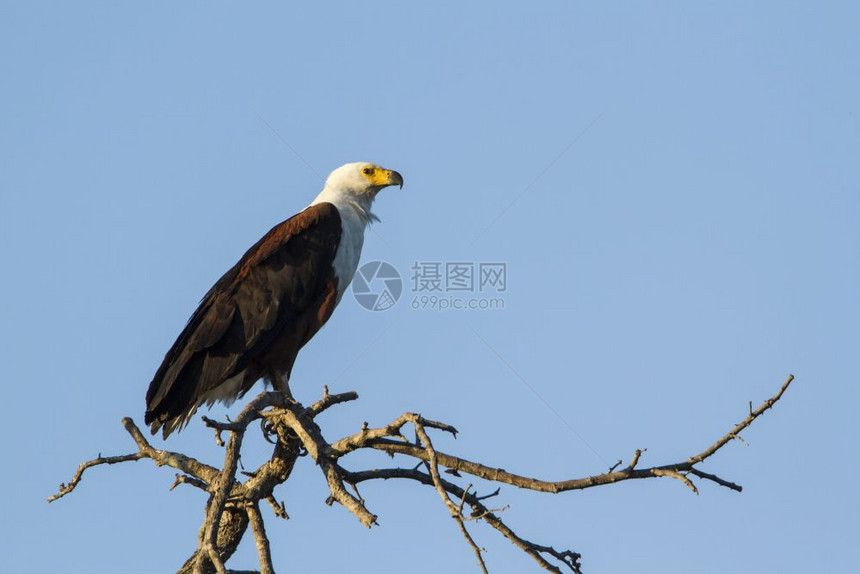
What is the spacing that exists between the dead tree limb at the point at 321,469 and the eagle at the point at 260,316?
1.08 metres

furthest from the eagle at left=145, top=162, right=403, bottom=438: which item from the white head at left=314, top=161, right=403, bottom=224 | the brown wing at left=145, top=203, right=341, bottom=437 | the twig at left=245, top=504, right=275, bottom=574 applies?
the twig at left=245, top=504, right=275, bottom=574

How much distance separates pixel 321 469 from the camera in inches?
165

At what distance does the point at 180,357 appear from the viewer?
5820 millimetres

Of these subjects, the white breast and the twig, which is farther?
the white breast

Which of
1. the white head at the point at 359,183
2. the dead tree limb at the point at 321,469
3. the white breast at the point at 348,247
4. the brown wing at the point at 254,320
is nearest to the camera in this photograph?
the dead tree limb at the point at 321,469

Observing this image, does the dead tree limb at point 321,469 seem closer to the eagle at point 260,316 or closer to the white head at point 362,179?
the eagle at point 260,316

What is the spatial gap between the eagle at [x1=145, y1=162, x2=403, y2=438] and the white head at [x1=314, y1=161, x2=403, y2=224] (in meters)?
0.35

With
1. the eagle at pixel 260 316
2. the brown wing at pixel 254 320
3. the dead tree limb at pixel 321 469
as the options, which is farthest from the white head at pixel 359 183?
the dead tree limb at pixel 321 469

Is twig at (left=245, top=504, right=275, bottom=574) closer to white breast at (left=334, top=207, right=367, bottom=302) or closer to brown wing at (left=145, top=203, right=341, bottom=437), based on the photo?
brown wing at (left=145, top=203, right=341, bottom=437)

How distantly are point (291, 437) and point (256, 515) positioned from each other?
0.47m

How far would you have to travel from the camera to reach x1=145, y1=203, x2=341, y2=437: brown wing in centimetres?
577

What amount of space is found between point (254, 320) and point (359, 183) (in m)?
1.54

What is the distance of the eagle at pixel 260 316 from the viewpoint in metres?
5.78

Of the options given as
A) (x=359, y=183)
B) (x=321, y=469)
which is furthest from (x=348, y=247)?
(x=321, y=469)
